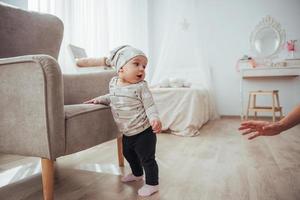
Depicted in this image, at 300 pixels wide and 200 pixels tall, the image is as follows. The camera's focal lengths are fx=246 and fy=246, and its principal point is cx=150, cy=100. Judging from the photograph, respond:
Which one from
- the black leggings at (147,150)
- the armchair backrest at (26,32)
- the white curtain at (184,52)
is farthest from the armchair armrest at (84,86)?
the white curtain at (184,52)

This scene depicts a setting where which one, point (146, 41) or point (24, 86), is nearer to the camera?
point (24, 86)

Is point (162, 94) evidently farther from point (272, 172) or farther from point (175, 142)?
point (272, 172)

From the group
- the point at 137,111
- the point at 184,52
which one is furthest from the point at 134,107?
the point at 184,52

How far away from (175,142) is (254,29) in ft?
8.51

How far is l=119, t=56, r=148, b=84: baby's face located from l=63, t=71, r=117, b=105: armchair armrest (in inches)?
15.8

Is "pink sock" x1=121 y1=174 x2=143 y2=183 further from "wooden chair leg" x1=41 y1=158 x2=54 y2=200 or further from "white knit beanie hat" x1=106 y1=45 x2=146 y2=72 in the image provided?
"white knit beanie hat" x1=106 y1=45 x2=146 y2=72

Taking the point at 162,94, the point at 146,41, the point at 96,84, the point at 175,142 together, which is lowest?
the point at 175,142

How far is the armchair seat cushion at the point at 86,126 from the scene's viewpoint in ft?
3.49

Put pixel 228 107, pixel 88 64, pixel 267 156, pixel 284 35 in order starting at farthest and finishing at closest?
1. pixel 228 107
2. pixel 284 35
3. pixel 88 64
4. pixel 267 156

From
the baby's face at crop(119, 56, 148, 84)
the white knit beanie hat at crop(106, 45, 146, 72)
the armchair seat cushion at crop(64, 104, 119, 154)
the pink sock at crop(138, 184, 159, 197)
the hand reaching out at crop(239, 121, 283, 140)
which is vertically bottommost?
the pink sock at crop(138, 184, 159, 197)

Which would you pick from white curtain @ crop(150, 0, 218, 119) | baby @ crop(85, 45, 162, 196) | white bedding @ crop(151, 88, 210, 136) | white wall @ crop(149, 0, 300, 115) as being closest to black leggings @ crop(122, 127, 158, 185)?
baby @ crop(85, 45, 162, 196)

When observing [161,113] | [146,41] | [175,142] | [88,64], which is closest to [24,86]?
[88,64]

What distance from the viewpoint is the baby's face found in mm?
1118

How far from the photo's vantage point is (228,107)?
13.1ft
